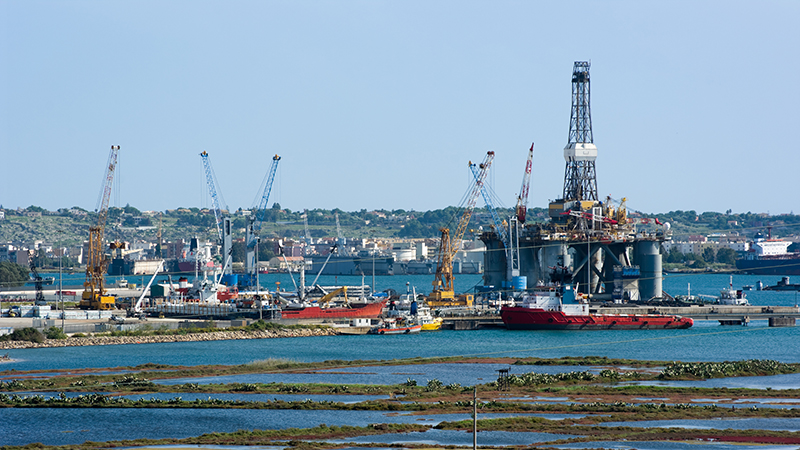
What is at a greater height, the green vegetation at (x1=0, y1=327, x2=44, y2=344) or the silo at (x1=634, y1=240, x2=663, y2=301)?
the silo at (x1=634, y1=240, x2=663, y2=301)

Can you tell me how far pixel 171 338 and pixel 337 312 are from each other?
24.8m

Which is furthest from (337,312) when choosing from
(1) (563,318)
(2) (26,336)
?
(2) (26,336)

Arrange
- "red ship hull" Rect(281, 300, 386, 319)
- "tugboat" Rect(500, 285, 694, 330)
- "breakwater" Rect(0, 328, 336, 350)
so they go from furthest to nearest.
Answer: "red ship hull" Rect(281, 300, 386, 319)
"tugboat" Rect(500, 285, 694, 330)
"breakwater" Rect(0, 328, 336, 350)

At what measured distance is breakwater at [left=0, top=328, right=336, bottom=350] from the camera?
3253 inches

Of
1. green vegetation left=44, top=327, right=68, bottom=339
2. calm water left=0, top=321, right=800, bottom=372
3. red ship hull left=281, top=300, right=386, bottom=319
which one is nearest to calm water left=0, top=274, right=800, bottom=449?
calm water left=0, top=321, right=800, bottom=372

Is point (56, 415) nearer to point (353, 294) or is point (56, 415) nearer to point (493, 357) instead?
point (493, 357)

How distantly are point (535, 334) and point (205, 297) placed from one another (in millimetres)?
40122

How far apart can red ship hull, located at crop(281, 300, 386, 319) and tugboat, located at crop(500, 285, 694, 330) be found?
54.6 feet

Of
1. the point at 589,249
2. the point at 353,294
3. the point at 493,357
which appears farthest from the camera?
the point at 353,294

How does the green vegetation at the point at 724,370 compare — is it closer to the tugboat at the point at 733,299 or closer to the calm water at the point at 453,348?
the calm water at the point at 453,348

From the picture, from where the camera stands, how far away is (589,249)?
435ft

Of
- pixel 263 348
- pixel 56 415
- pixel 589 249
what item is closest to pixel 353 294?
pixel 589 249

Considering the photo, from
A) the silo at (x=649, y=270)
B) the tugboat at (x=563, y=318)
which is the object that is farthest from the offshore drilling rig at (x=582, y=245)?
the tugboat at (x=563, y=318)

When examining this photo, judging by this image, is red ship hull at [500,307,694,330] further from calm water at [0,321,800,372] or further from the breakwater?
the breakwater
